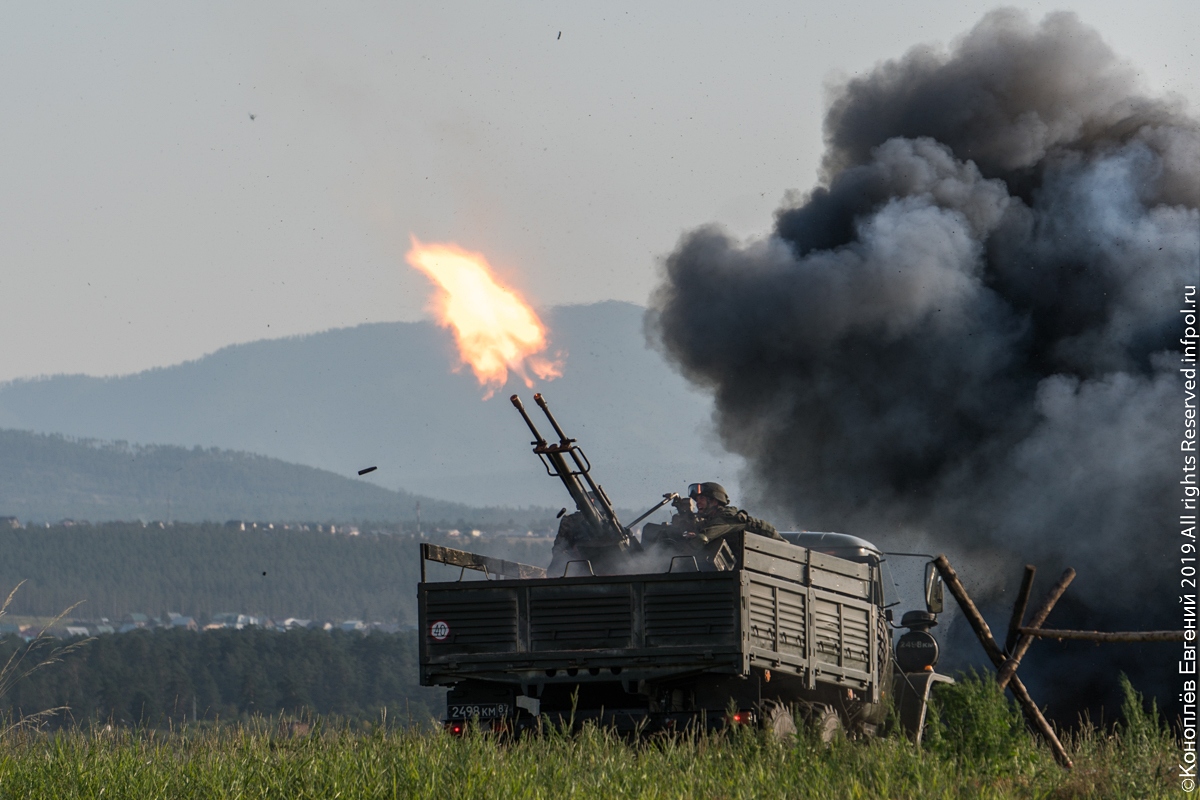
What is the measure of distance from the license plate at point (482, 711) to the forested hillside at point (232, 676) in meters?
66.3

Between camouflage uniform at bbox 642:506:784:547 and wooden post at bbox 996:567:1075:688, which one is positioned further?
camouflage uniform at bbox 642:506:784:547

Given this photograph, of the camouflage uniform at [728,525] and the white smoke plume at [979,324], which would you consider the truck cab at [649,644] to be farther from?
the white smoke plume at [979,324]

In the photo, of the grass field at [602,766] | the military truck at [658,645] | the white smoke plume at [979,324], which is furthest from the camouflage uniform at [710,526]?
the white smoke plume at [979,324]

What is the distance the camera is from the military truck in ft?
46.8

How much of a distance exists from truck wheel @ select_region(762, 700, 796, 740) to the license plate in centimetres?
240

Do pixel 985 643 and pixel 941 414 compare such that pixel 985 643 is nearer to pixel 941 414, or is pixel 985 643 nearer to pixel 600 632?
pixel 600 632

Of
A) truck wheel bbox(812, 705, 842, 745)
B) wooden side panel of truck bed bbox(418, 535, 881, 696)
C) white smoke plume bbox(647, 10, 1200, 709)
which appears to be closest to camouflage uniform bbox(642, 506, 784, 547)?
wooden side panel of truck bed bbox(418, 535, 881, 696)

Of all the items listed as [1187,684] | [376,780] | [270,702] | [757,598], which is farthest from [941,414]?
[270,702]

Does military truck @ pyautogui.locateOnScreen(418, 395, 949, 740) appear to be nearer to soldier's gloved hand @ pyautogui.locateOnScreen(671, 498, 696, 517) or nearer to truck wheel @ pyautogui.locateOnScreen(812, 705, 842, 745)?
truck wheel @ pyautogui.locateOnScreen(812, 705, 842, 745)

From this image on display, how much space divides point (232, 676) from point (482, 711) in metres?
84.6

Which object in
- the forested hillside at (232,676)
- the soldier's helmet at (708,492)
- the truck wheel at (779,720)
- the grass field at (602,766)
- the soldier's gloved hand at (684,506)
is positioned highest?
the soldier's helmet at (708,492)

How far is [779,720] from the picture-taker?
48.2 ft

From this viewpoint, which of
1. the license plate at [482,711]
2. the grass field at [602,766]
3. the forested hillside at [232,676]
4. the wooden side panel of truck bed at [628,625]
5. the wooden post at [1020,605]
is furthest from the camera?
the forested hillside at [232,676]

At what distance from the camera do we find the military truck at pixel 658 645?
1427 centimetres
